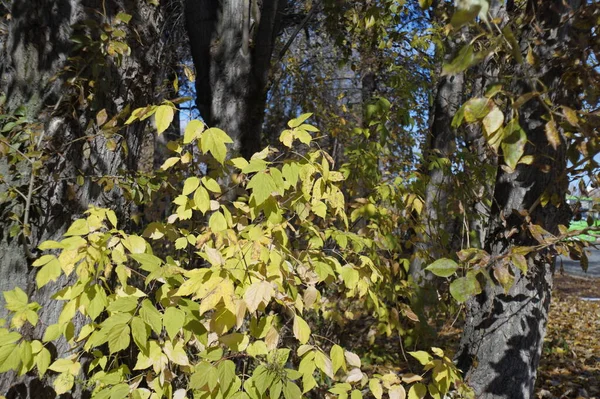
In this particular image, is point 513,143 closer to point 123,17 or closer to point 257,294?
point 257,294

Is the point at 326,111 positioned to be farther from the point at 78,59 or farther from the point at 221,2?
the point at 78,59

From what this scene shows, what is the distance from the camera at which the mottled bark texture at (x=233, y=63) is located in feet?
11.4

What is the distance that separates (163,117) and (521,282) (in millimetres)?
1961

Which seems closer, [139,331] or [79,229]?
[139,331]

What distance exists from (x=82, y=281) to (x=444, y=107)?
480 cm

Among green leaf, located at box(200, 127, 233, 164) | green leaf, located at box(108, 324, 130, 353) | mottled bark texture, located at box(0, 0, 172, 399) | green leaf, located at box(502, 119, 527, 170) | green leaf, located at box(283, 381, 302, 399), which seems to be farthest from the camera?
mottled bark texture, located at box(0, 0, 172, 399)

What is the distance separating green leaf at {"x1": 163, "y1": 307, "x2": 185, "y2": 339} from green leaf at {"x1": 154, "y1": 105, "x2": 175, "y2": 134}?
0.61 metres

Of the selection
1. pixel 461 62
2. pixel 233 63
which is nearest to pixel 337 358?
pixel 461 62

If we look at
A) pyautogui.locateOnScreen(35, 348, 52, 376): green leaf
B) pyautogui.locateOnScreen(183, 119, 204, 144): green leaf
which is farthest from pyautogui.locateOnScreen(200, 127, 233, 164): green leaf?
pyautogui.locateOnScreen(35, 348, 52, 376): green leaf

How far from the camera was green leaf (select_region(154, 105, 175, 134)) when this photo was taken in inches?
67.8

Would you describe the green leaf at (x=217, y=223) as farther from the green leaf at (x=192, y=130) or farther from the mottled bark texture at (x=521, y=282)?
the mottled bark texture at (x=521, y=282)

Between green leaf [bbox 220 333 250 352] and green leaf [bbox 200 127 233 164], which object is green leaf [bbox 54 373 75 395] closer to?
green leaf [bbox 220 333 250 352]

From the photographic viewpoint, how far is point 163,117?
1.74 m

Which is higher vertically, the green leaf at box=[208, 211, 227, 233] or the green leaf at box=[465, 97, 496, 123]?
the green leaf at box=[465, 97, 496, 123]
